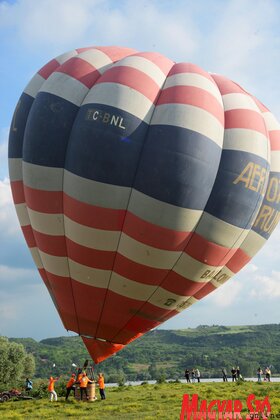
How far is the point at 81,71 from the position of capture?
1430cm

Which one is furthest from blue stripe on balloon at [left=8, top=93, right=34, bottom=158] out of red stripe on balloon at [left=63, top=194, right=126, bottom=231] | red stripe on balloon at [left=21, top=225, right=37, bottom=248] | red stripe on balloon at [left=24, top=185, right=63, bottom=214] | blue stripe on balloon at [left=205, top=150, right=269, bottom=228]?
blue stripe on balloon at [left=205, top=150, right=269, bottom=228]

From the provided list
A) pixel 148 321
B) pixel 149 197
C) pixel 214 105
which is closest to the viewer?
pixel 149 197

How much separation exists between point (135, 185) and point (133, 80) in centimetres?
319

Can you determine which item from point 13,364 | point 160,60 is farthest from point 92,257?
point 13,364

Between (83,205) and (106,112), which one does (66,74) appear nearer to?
(106,112)

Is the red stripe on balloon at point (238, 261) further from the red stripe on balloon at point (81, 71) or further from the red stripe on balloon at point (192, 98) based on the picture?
the red stripe on balloon at point (81, 71)

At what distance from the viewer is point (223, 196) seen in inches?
531

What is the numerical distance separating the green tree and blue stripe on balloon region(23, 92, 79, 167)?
1527 inches

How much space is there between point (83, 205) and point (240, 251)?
18.5ft

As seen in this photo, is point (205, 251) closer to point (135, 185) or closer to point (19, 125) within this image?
point (135, 185)

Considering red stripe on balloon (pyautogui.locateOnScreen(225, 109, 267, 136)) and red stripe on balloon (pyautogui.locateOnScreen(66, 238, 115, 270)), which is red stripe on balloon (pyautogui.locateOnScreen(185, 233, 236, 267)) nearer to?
red stripe on balloon (pyautogui.locateOnScreen(66, 238, 115, 270))

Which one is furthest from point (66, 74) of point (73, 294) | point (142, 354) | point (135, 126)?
point (142, 354)

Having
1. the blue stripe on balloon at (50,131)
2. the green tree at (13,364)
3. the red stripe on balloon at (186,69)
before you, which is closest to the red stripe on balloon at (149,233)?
the blue stripe on balloon at (50,131)

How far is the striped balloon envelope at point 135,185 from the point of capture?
42.1 feet
